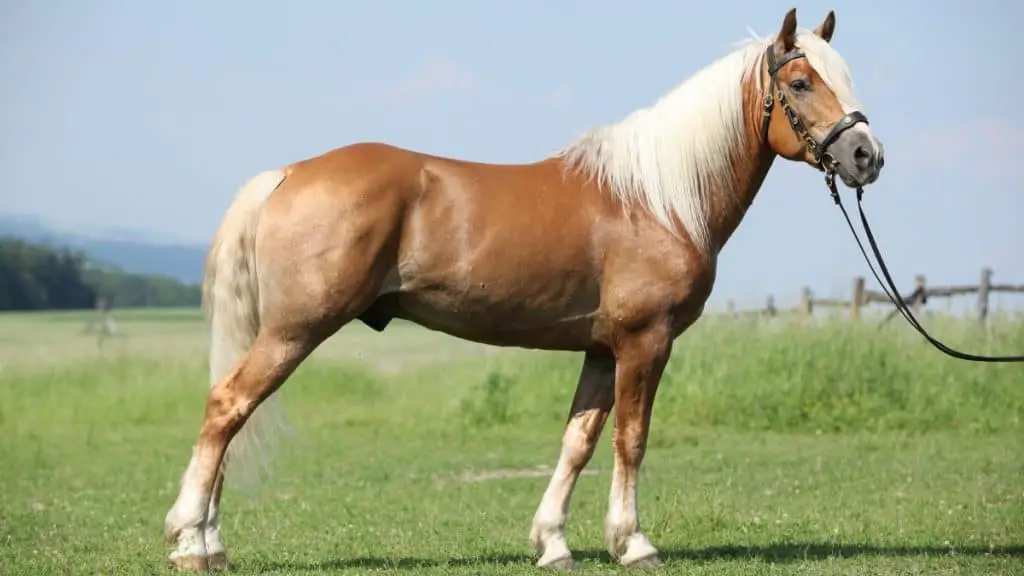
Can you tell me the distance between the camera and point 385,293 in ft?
20.2

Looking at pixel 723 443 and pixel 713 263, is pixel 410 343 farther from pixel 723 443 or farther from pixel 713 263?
pixel 713 263

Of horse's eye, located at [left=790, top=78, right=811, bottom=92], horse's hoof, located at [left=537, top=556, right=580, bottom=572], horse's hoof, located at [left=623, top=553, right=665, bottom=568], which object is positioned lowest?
horse's hoof, located at [left=537, top=556, right=580, bottom=572]

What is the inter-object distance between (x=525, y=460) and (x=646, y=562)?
6737mm

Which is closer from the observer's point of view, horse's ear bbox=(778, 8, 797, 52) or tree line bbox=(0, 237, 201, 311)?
horse's ear bbox=(778, 8, 797, 52)

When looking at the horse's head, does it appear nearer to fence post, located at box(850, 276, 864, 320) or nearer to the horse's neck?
the horse's neck

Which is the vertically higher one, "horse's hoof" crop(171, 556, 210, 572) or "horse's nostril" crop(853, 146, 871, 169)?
"horse's nostril" crop(853, 146, 871, 169)

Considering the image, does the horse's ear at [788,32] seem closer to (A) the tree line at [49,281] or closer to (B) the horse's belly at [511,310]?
(B) the horse's belly at [511,310]

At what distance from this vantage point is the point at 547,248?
20.5 ft

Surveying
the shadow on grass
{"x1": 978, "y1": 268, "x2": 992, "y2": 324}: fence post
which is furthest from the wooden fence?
the shadow on grass

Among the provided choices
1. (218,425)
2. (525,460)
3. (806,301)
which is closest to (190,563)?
(218,425)

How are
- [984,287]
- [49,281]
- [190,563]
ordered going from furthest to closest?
1. [49,281]
2. [984,287]
3. [190,563]

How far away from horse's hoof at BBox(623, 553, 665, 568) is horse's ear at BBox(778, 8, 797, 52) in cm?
268

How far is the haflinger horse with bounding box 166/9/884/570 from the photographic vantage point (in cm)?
597

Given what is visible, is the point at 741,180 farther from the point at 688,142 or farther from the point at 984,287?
the point at 984,287
